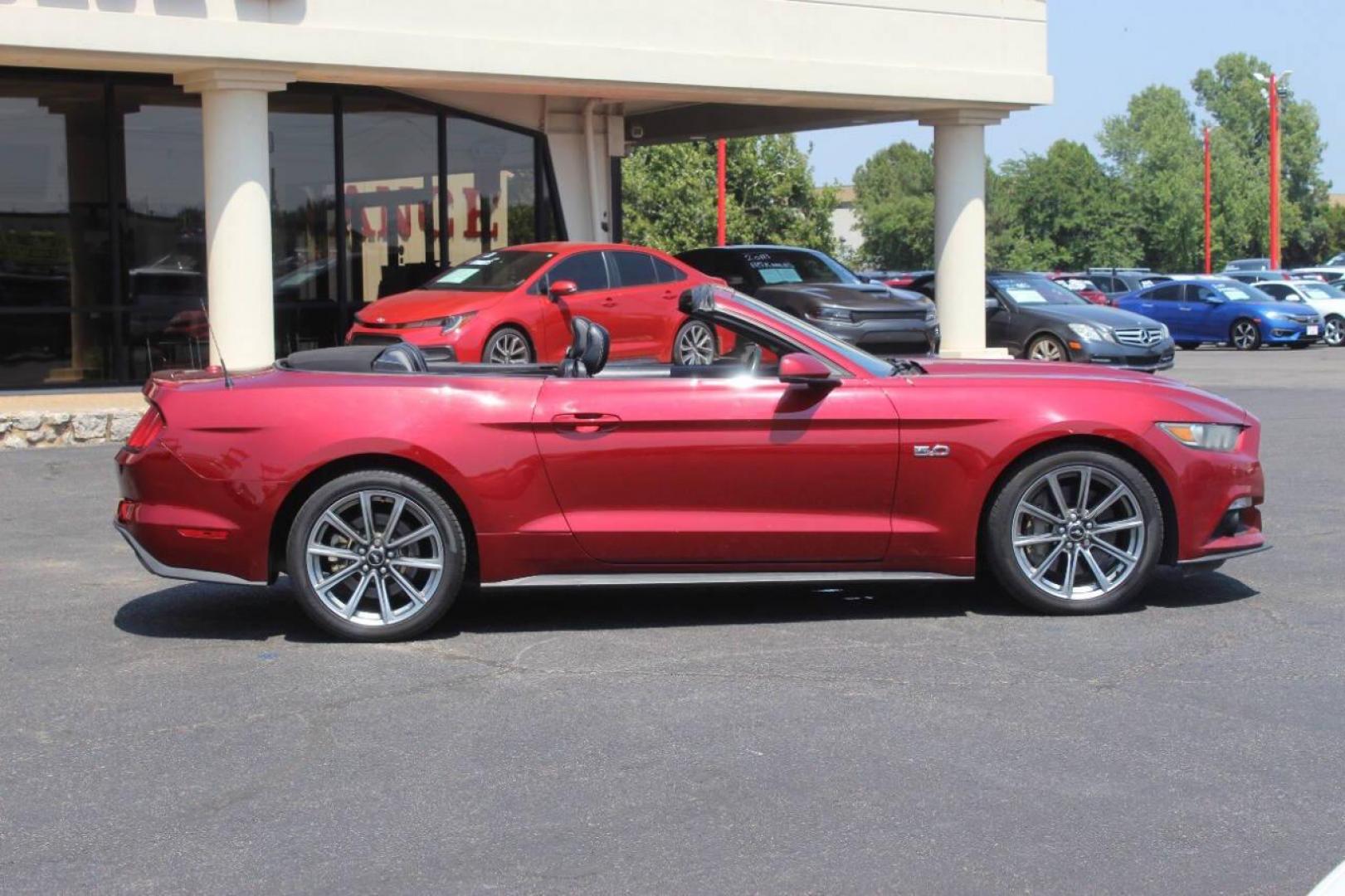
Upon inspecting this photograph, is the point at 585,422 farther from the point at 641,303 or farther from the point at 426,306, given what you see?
the point at 641,303

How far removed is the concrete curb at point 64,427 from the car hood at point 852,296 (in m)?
7.67

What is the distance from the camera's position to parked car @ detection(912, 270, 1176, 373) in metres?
21.9

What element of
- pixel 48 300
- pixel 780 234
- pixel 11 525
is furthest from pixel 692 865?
pixel 780 234

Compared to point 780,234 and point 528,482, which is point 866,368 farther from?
point 780,234

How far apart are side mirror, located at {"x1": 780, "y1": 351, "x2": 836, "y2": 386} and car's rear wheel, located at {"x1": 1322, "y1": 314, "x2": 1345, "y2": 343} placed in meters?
29.3

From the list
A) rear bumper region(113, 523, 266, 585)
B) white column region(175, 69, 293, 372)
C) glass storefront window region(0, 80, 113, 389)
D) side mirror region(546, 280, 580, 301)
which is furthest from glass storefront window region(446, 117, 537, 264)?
rear bumper region(113, 523, 266, 585)

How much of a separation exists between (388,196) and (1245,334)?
18.4 metres

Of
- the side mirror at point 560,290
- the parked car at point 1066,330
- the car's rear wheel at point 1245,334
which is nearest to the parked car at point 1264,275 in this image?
the car's rear wheel at point 1245,334

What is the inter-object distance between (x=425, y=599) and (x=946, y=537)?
2.17 meters

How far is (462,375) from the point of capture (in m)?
7.11

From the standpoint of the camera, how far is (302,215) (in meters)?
19.5

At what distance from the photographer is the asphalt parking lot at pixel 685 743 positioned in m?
4.32

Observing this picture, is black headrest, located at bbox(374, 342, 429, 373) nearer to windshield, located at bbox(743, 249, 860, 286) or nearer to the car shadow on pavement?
the car shadow on pavement

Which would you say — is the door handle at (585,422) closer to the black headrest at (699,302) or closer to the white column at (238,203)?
the black headrest at (699,302)
